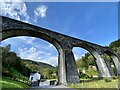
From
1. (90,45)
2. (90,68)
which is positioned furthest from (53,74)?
(90,45)

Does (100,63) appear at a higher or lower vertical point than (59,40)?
lower

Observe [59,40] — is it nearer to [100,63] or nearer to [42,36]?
[42,36]

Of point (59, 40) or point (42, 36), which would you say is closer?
point (42, 36)

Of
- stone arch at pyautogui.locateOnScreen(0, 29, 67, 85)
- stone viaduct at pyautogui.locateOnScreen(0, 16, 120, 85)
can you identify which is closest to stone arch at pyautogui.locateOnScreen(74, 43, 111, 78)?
stone viaduct at pyautogui.locateOnScreen(0, 16, 120, 85)

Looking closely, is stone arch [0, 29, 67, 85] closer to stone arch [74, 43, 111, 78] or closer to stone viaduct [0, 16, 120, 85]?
stone viaduct [0, 16, 120, 85]

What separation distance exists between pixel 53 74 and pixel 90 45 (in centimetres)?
2114

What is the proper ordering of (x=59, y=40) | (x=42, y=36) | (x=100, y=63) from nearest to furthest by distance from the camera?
(x=42, y=36)
(x=59, y=40)
(x=100, y=63)

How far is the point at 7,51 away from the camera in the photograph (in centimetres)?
2497

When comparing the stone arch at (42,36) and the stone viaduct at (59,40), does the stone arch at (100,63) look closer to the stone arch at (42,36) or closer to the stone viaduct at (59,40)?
the stone viaduct at (59,40)

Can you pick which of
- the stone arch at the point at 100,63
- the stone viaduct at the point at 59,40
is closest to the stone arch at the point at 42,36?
the stone viaduct at the point at 59,40

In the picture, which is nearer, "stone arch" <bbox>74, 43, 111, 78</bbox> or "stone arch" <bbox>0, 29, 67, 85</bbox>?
"stone arch" <bbox>0, 29, 67, 85</bbox>

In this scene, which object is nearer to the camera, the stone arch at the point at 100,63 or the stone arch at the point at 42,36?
the stone arch at the point at 42,36

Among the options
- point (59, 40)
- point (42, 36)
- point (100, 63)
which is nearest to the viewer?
point (42, 36)

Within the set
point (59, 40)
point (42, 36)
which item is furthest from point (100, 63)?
point (42, 36)
